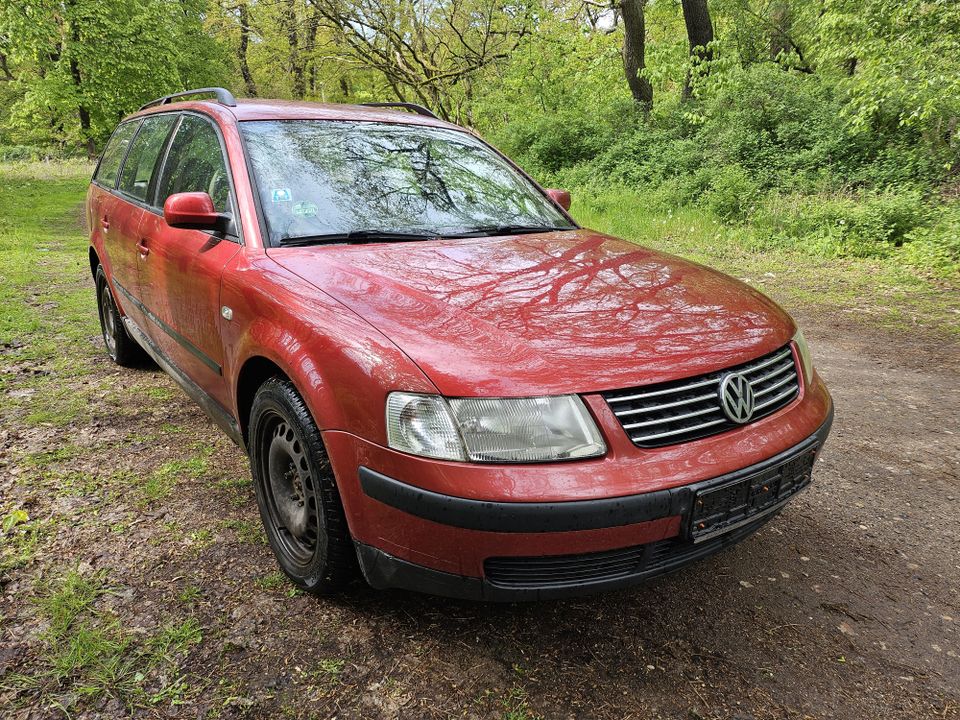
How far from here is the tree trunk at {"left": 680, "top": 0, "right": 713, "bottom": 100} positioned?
13422 millimetres

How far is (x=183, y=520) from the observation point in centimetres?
280

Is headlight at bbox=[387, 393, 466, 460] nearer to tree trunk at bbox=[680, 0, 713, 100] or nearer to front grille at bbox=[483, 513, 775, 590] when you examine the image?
front grille at bbox=[483, 513, 775, 590]

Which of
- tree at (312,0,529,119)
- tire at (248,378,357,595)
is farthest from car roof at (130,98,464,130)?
tree at (312,0,529,119)

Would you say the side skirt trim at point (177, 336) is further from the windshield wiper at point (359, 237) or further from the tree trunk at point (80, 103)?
the tree trunk at point (80, 103)

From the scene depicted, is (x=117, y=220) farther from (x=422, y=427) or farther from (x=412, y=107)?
(x=422, y=427)

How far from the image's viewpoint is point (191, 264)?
285cm

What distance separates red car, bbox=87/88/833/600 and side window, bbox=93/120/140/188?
5.51 feet

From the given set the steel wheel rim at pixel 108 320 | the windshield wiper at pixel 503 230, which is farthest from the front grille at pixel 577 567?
the steel wheel rim at pixel 108 320

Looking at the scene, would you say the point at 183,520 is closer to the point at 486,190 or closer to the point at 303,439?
the point at 303,439

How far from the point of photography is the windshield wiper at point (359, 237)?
2539 mm

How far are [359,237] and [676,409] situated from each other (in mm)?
1410

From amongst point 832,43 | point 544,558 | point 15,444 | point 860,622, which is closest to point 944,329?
point 860,622

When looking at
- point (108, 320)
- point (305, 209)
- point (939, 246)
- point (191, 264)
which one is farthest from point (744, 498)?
point (939, 246)

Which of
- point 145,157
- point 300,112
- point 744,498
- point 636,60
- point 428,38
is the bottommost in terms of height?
point 744,498
